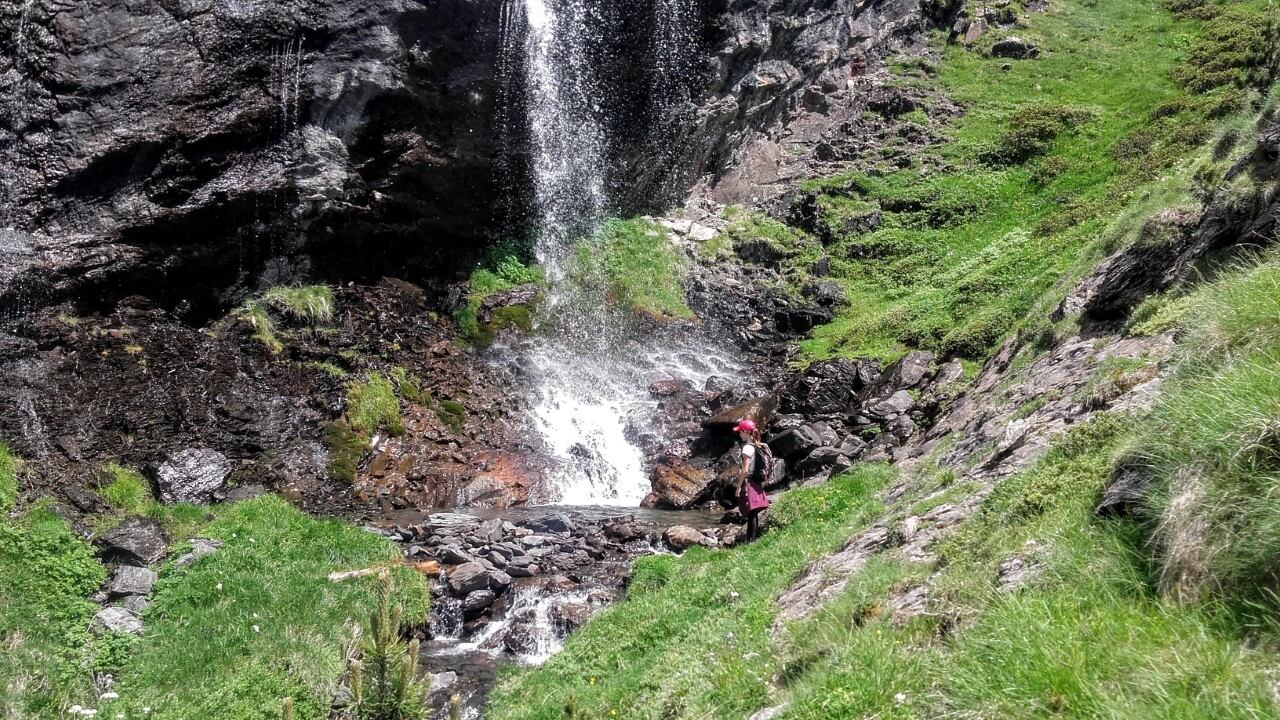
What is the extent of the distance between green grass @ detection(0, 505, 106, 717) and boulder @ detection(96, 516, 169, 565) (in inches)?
10.0

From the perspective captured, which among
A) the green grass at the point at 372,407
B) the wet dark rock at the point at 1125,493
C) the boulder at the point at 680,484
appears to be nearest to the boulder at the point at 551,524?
the boulder at the point at 680,484

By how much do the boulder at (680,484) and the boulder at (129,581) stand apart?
32.1 feet

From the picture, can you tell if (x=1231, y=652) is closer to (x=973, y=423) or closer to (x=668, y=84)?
(x=973, y=423)

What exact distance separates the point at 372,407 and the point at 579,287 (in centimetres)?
948

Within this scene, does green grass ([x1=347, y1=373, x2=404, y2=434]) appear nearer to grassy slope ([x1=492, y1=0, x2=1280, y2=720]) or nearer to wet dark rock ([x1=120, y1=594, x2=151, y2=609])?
wet dark rock ([x1=120, y1=594, x2=151, y2=609])

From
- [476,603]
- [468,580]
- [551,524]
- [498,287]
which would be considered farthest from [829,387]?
[498,287]

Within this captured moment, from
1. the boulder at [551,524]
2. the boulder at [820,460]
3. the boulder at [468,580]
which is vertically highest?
the boulder at [820,460]

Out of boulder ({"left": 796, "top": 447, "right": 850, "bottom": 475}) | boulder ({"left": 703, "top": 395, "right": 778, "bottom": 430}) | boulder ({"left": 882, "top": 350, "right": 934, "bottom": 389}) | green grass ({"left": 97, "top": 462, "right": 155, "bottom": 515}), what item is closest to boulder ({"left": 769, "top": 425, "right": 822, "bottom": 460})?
boulder ({"left": 796, "top": 447, "right": 850, "bottom": 475})

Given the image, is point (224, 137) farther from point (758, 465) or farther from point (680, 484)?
point (758, 465)

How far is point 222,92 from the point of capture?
2103 cm

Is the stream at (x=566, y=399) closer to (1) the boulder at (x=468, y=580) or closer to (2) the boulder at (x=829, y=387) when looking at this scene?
(1) the boulder at (x=468, y=580)

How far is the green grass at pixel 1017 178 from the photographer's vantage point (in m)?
19.5

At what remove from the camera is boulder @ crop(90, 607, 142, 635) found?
8.62 metres

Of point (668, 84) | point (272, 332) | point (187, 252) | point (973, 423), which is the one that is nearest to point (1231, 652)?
point (973, 423)
